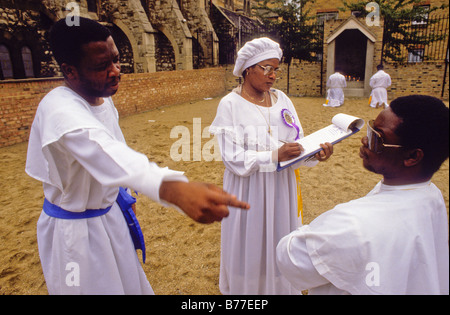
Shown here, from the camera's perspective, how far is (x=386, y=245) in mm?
1081

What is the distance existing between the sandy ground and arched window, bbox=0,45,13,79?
7.01m

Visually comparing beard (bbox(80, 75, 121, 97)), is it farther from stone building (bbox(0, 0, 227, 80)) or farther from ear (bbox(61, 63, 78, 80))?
stone building (bbox(0, 0, 227, 80))

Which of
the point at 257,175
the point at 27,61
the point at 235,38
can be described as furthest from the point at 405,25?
the point at 27,61

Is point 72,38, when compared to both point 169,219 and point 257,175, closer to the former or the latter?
point 257,175

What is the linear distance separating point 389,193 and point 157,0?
65.4 ft

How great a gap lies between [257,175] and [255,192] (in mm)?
137

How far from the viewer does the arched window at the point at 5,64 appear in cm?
1248

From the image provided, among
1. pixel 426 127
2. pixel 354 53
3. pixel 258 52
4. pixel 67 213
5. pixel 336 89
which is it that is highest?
pixel 354 53

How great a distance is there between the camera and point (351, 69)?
755 inches

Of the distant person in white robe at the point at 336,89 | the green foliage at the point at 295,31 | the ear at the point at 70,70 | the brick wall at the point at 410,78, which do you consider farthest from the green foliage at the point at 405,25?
the ear at the point at 70,70

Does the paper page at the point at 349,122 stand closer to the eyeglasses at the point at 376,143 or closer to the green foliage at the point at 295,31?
the eyeglasses at the point at 376,143

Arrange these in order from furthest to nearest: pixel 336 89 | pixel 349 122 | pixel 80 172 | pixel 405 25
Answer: pixel 405 25 → pixel 336 89 → pixel 349 122 → pixel 80 172

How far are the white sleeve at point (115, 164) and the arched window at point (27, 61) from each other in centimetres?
1523

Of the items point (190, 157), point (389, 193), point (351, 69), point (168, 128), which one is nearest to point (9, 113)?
point (168, 128)
